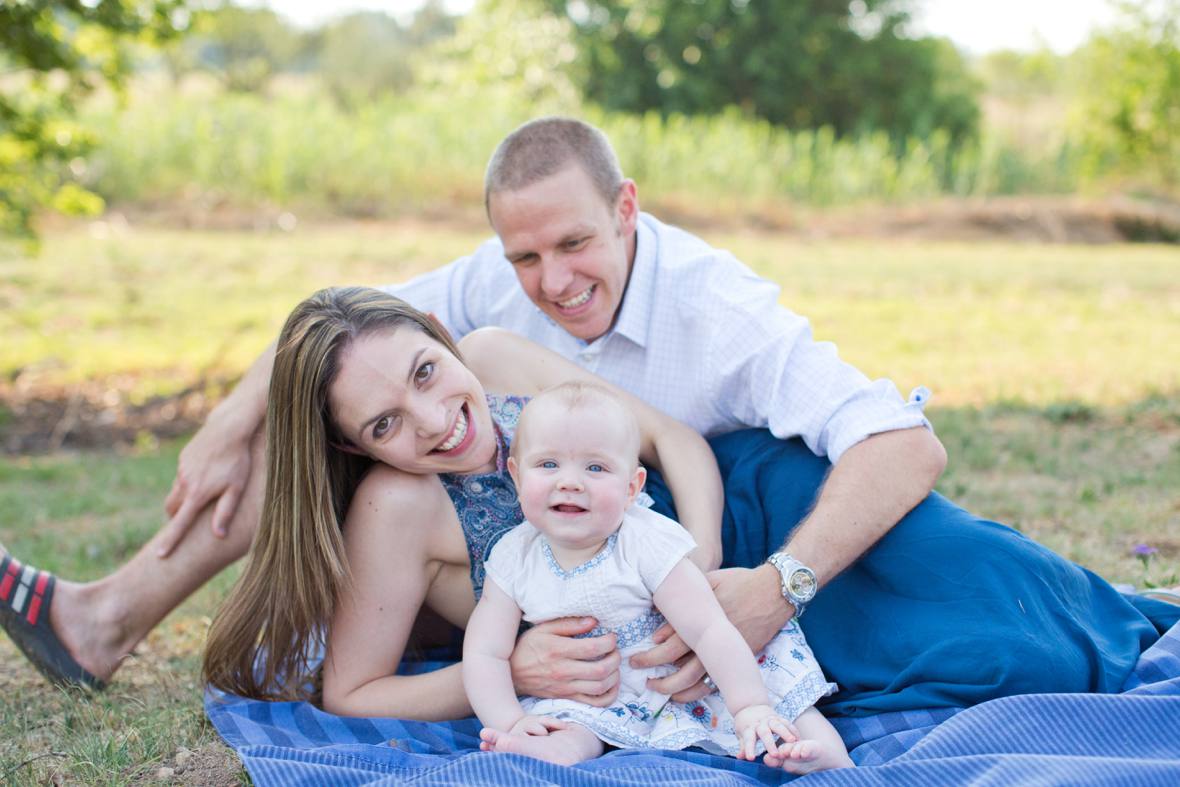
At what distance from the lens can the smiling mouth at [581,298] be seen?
3430mm

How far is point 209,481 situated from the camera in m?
3.30

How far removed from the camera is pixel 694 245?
11.7 ft

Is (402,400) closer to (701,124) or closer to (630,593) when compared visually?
(630,593)

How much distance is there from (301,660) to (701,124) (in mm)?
13782

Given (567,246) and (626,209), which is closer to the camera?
(567,246)

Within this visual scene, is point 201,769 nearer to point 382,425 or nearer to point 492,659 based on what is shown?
point 492,659

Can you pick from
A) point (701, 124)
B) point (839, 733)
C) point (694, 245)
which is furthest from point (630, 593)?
point (701, 124)

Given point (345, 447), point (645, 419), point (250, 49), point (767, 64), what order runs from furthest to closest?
point (250, 49) < point (767, 64) < point (645, 419) < point (345, 447)

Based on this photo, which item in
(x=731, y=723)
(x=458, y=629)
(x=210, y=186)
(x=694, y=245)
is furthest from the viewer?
(x=210, y=186)

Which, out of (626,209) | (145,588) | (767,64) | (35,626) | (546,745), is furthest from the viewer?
(767,64)

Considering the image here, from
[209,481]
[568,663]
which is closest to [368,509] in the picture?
[568,663]

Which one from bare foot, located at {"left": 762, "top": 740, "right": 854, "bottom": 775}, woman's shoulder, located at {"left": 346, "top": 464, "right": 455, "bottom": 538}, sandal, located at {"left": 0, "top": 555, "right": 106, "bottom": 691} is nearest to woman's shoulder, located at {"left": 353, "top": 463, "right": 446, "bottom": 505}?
woman's shoulder, located at {"left": 346, "top": 464, "right": 455, "bottom": 538}

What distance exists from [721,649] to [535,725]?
1.39 ft

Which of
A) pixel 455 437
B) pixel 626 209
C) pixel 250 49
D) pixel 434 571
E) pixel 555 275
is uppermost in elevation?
pixel 250 49
